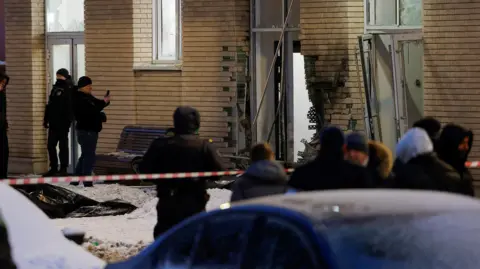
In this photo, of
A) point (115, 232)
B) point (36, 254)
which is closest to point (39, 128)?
point (115, 232)

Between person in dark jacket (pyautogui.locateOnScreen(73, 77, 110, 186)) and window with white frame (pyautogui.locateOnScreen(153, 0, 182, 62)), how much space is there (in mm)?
2285

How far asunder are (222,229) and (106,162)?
13.8 m

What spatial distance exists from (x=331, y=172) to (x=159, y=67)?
469 inches

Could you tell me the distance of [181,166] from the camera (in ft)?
33.0

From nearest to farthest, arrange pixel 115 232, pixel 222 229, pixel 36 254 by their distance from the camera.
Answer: pixel 222 229 < pixel 36 254 < pixel 115 232

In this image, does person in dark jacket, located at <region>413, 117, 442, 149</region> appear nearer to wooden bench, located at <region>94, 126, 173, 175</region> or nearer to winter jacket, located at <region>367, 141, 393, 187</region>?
winter jacket, located at <region>367, 141, 393, 187</region>

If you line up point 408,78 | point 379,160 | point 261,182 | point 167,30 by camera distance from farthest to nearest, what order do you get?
point 167,30 < point 408,78 < point 379,160 < point 261,182

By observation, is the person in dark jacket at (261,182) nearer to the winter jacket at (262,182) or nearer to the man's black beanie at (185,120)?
the winter jacket at (262,182)

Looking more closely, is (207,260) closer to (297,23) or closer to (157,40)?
(297,23)

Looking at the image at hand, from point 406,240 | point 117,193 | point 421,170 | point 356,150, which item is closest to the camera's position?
point 406,240

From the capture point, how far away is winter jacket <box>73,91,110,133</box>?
18.6 metres

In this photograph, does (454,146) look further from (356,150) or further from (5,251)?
(5,251)

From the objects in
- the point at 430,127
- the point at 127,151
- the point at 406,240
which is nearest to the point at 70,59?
the point at 127,151

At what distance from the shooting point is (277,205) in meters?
6.09
